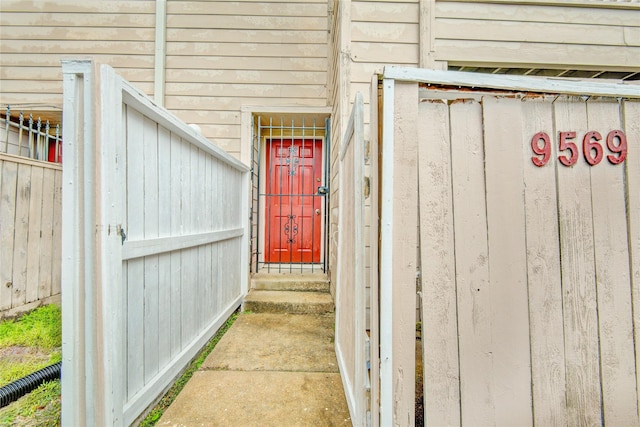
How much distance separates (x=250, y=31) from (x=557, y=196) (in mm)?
3366

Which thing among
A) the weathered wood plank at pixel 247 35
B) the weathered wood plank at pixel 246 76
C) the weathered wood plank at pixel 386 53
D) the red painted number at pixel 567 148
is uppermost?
the weathered wood plank at pixel 247 35

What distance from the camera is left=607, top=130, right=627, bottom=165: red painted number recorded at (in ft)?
3.34

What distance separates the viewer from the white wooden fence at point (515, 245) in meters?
0.94

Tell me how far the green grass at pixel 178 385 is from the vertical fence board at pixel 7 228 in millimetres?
1777

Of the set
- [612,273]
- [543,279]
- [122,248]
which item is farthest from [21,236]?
[612,273]

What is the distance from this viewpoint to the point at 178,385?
1.58 m

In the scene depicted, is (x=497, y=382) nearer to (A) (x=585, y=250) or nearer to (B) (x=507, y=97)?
(A) (x=585, y=250)

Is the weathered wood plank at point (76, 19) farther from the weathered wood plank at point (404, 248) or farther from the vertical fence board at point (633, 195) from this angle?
the vertical fence board at point (633, 195)

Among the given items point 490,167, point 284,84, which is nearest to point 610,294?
point 490,167

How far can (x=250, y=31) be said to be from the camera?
3129 mm

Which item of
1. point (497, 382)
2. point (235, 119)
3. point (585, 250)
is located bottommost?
point (497, 382)

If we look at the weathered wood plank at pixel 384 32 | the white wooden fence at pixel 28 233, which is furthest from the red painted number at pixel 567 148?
the white wooden fence at pixel 28 233

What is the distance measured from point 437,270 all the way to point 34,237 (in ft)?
10.9

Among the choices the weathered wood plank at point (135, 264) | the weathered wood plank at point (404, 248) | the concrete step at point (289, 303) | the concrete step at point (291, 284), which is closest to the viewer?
the weathered wood plank at point (404, 248)
